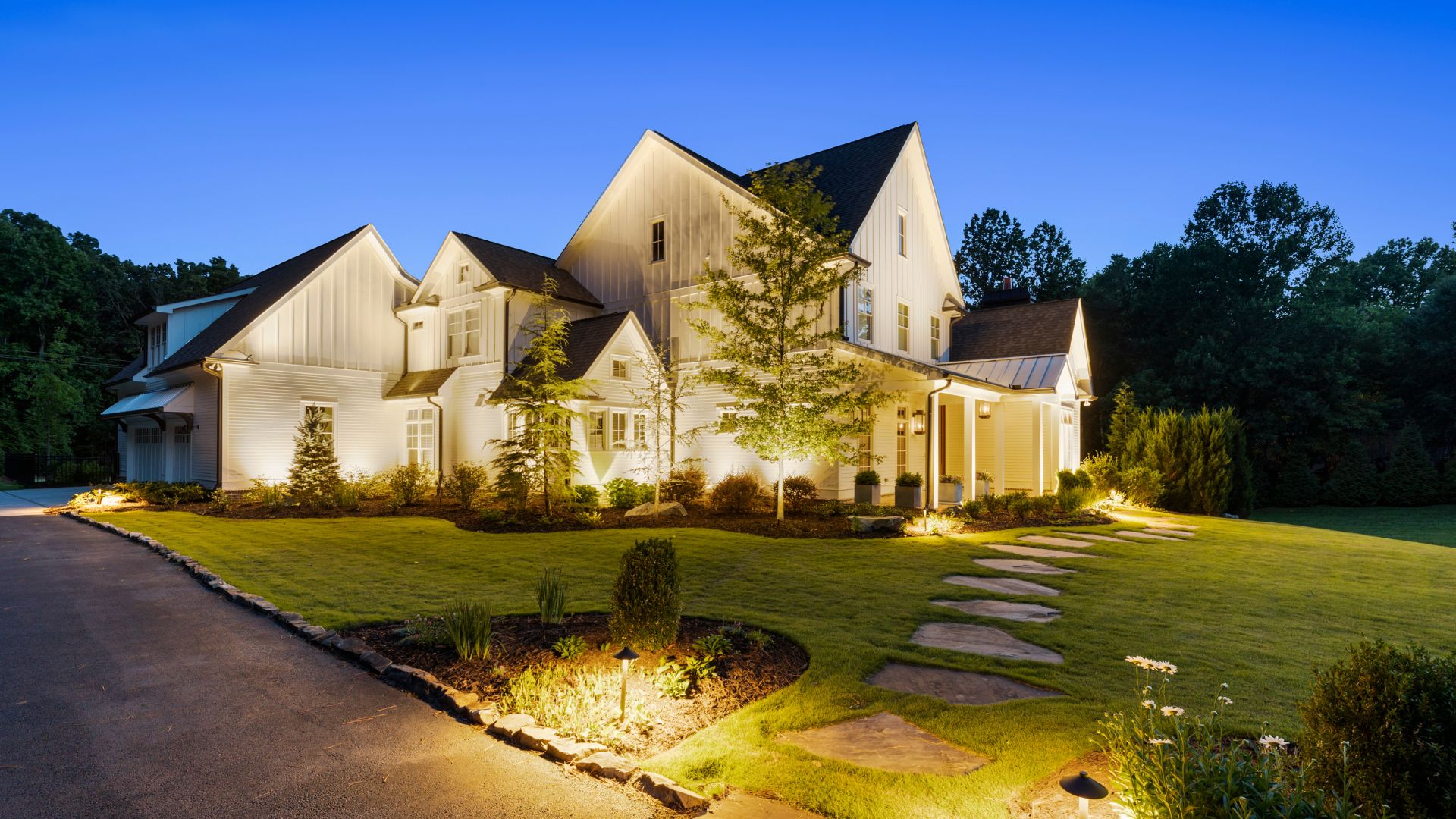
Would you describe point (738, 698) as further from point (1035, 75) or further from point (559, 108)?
point (559, 108)

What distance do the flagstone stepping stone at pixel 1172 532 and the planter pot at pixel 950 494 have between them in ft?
13.7

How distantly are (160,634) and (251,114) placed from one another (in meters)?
24.9

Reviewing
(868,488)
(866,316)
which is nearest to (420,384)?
(866,316)

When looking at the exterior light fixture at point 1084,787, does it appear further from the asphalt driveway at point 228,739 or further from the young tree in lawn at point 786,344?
the young tree in lawn at point 786,344

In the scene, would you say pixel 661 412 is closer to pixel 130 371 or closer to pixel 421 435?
pixel 421 435

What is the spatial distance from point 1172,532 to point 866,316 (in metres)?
8.70

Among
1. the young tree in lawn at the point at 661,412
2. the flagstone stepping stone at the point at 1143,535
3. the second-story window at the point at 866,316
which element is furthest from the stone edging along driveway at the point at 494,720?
the second-story window at the point at 866,316

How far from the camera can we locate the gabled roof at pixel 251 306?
63.0 ft

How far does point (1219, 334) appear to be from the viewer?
30500 millimetres

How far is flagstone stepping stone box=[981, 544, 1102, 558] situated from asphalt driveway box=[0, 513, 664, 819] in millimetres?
9191

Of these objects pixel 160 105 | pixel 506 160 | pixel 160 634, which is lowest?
pixel 160 634

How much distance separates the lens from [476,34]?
17.4 meters

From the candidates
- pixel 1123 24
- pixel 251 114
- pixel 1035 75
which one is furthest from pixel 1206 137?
pixel 251 114

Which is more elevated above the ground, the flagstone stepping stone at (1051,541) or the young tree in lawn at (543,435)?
the young tree in lawn at (543,435)
